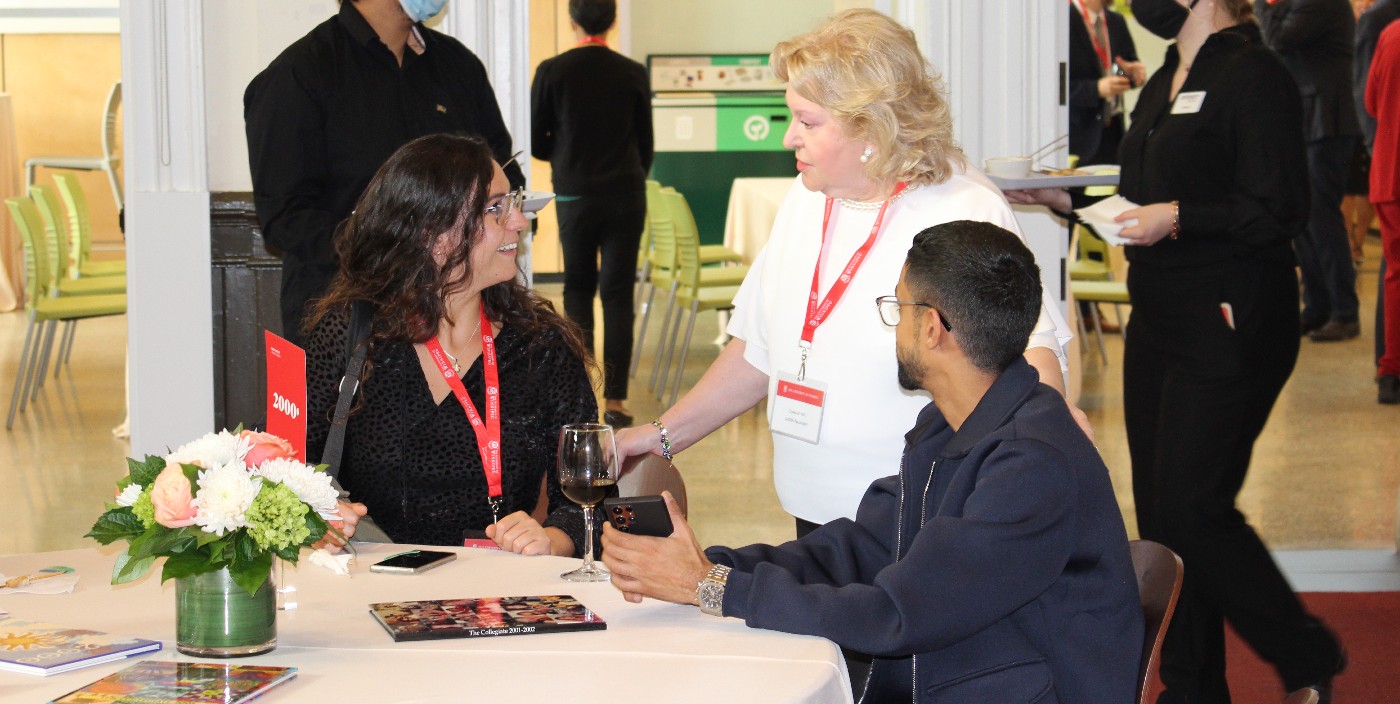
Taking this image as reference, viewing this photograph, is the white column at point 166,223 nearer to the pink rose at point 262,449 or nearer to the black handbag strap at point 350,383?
the black handbag strap at point 350,383

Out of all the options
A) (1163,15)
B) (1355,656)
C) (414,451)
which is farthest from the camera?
(1355,656)

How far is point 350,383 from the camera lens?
8.04 ft

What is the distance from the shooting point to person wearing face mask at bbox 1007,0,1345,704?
3.11m

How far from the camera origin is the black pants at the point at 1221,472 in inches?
123

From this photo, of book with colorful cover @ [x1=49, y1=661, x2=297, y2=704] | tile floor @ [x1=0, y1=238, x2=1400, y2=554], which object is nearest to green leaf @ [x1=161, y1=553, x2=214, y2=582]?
book with colorful cover @ [x1=49, y1=661, x2=297, y2=704]

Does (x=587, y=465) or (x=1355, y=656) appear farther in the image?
(x=1355, y=656)

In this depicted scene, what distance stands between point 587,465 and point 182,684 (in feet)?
2.09

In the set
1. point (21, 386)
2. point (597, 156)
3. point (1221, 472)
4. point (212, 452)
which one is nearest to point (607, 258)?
point (597, 156)

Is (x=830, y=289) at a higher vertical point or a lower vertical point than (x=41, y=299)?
higher

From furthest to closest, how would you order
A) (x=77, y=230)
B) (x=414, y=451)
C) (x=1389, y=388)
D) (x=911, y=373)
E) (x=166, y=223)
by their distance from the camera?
(x=77, y=230) < (x=1389, y=388) < (x=166, y=223) < (x=414, y=451) < (x=911, y=373)

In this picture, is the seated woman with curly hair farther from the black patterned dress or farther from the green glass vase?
the green glass vase

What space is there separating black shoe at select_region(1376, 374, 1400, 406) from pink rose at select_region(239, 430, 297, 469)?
20.5 ft

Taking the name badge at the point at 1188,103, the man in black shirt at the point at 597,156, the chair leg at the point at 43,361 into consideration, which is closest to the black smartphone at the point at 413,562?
the name badge at the point at 1188,103

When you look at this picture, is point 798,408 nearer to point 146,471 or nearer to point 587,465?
point 587,465
